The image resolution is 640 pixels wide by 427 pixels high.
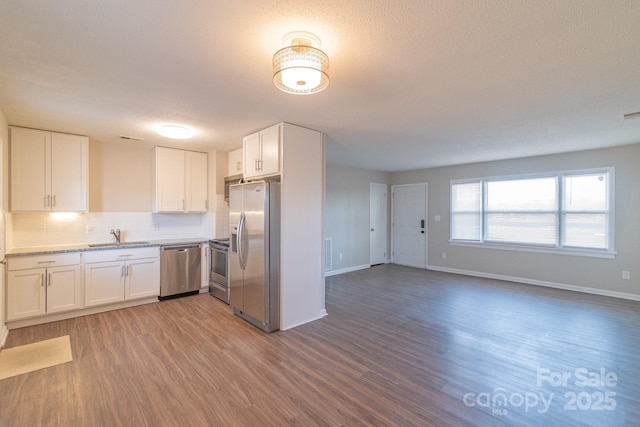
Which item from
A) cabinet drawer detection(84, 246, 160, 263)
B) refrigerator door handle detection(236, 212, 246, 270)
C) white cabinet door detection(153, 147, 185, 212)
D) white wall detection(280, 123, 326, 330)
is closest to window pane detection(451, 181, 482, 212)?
white wall detection(280, 123, 326, 330)

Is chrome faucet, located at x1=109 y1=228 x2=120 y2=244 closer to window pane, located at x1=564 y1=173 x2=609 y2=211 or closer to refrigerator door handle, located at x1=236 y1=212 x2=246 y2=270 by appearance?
refrigerator door handle, located at x1=236 y1=212 x2=246 y2=270

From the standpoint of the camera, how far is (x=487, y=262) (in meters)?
5.95

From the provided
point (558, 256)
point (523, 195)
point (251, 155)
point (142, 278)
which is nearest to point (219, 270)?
point (142, 278)

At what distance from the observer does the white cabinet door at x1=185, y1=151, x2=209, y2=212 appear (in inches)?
195

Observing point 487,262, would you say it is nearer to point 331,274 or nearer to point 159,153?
point 331,274

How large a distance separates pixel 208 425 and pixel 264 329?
1470 millimetres

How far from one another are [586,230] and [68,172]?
8131mm

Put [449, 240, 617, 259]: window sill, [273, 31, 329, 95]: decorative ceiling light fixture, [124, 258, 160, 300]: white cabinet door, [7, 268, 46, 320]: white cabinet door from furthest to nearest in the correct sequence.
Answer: [449, 240, 617, 259]: window sill
[124, 258, 160, 300]: white cabinet door
[7, 268, 46, 320]: white cabinet door
[273, 31, 329, 95]: decorative ceiling light fixture

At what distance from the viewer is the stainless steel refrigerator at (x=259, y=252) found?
3334mm

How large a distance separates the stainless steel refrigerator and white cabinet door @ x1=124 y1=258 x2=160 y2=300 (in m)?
1.56

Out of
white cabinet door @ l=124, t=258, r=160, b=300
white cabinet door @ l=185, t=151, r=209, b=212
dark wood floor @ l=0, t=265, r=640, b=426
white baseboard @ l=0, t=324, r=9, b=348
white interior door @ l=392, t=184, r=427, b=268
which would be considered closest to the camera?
dark wood floor @ l=0, t=265, r=640, b=426

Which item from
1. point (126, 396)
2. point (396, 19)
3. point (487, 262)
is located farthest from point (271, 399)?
point (487, 262)

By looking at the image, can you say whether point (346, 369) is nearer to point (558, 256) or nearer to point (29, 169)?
point (29, 169)

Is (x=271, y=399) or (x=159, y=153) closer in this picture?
(x=271, y=399)
